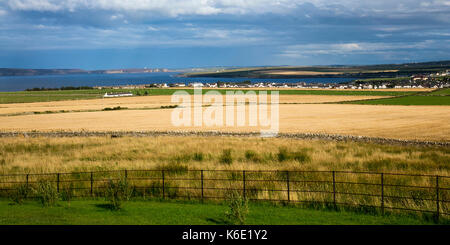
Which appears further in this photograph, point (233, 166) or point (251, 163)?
point (251, 163)

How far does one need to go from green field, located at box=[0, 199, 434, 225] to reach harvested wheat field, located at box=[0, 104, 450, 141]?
32306 millimetres

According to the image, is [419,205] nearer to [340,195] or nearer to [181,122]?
[340,195]

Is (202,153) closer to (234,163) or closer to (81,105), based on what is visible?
(234,163)

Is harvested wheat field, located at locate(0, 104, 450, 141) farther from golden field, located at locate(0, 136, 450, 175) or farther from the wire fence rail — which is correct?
the wire fence rail

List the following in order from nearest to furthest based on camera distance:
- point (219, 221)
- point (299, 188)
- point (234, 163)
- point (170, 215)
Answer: point (219, 221), point (170, 215), point (299, 188), point (234, 163)

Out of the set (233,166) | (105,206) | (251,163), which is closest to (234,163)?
(251,163)

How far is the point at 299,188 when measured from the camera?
19.3 meters

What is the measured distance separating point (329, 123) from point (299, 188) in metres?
43.2

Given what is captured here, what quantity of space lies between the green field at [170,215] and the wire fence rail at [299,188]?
77 centimetres

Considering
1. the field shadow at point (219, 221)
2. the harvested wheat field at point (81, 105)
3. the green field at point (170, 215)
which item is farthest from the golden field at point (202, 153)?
the harvested wheat field at point (81, 105)

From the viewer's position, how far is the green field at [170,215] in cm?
1461

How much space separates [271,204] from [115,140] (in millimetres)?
28918

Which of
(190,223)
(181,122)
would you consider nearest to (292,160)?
(190,223)
